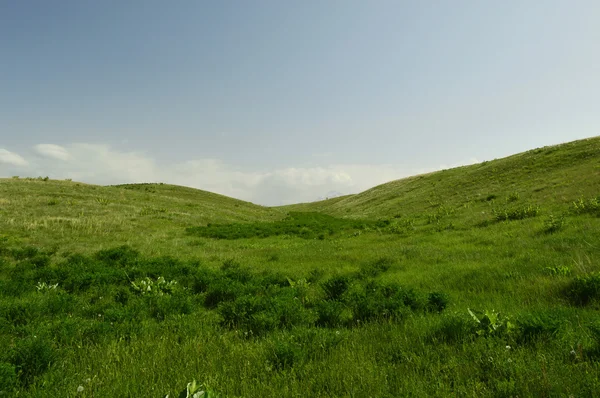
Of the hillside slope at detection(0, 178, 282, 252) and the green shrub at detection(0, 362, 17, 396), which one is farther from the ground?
the hillside slope at detection(0, 178, 282, 252)

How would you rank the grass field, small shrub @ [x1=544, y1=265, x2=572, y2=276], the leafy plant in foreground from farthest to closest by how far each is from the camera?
small shrub @ [x1=544, y1=265, x2=572, y2=276]
the grass field
the leafy plant in foreground

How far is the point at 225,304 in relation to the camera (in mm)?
6777

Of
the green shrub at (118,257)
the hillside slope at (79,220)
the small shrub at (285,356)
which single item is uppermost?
the hillside slope at (79,220)

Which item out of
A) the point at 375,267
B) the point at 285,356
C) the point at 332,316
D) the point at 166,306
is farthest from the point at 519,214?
the point at 166,306

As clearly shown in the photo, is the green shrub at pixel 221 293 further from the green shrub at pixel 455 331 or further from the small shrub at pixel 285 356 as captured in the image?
the green shrub at pixel 455 331

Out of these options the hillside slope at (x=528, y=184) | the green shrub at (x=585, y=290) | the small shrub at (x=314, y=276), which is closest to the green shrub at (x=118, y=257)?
the small shrub at (x=314, y=276)

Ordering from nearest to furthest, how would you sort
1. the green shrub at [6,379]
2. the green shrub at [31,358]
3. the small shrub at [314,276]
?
the green shrub at [6,379]
the green shrub at [31,358]
the small shrub at [314,276]

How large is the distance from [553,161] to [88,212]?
48.2 m

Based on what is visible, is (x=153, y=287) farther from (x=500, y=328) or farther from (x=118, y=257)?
(x=500, y=328)

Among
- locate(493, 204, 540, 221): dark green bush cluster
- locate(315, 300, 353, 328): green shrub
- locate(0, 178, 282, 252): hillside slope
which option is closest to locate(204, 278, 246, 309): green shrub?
locate(315, 300, 353, 328): green shrub

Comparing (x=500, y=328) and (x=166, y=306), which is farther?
(x=166, y=306)

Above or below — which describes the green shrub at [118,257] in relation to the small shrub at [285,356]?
above

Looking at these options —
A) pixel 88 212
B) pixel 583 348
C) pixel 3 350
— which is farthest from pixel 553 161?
pixel 88 212

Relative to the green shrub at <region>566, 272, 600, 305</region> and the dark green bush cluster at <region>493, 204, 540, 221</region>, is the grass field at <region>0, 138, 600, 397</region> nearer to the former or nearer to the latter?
the green shrub at <region>566, 272, 600, 305</region>
